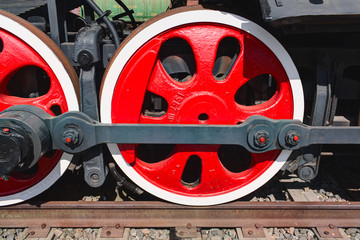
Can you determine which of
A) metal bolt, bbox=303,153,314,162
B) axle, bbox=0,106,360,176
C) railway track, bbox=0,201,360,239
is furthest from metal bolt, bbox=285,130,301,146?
railway track, bbox=0,201,360,239

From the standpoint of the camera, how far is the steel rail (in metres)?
2.16

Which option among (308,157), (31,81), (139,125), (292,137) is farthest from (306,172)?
(31,81)

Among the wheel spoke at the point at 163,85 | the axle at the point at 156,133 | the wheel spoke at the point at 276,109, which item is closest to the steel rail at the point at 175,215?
the axle at the point at 156,133

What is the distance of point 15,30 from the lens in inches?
70.5

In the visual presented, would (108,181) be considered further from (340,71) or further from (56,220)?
(340,71)

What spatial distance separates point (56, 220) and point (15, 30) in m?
1.43

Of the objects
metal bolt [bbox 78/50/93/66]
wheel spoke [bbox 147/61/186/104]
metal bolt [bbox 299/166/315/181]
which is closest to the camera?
metal bolt [bbox 78/50/93/66]

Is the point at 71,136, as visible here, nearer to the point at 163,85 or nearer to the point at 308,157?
the point at 163,85

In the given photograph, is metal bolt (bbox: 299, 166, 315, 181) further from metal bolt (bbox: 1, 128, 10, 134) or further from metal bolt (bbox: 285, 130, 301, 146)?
metal bolt (bbox: 1, 128, 10, 134)

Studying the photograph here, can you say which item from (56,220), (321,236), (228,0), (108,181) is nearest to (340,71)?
(228,0)

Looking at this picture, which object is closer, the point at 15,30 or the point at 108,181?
the point at 15,30

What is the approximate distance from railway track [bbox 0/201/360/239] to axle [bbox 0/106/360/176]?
1.85 feet

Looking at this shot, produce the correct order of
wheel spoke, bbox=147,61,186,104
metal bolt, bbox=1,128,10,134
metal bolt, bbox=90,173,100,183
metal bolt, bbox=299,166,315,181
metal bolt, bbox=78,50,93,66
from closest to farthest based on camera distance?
metal bolt, bbox=1,128,10,134
metal bolt, bbox=78,50,93,66
wheel spoke, bbox=147,61,186,104
metal bolt, bbox=90,173,100,183
metal bolt, bbox=299,166,315,181

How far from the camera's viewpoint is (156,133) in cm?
183
